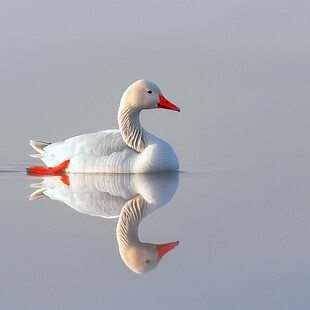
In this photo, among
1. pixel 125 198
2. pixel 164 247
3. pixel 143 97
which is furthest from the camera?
pixel 143 97

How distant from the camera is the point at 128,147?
12.1 meters

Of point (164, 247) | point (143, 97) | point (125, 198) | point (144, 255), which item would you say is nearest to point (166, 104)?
point (143, 97)

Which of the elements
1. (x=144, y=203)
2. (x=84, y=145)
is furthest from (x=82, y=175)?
(x=144, y=203)

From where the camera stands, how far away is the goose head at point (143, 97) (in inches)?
477

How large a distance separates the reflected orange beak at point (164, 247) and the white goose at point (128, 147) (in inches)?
203

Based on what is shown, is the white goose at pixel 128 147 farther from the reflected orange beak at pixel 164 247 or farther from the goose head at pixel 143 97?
the reflected orange beak at pixel 164 247

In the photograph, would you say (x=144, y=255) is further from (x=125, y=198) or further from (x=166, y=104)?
(x=166, y=104)

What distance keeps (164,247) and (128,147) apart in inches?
224

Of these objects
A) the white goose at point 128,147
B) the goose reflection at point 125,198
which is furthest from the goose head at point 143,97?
the goose reflection at point 125,198

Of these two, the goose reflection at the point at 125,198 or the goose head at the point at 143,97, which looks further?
the goose head at the point at 143,97

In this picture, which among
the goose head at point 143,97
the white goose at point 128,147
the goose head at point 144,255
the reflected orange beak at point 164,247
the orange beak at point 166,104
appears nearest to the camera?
the goose head at point 144,255

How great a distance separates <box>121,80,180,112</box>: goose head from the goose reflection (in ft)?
4.42

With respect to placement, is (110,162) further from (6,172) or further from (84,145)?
(6,172)

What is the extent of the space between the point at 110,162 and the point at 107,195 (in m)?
2.20
